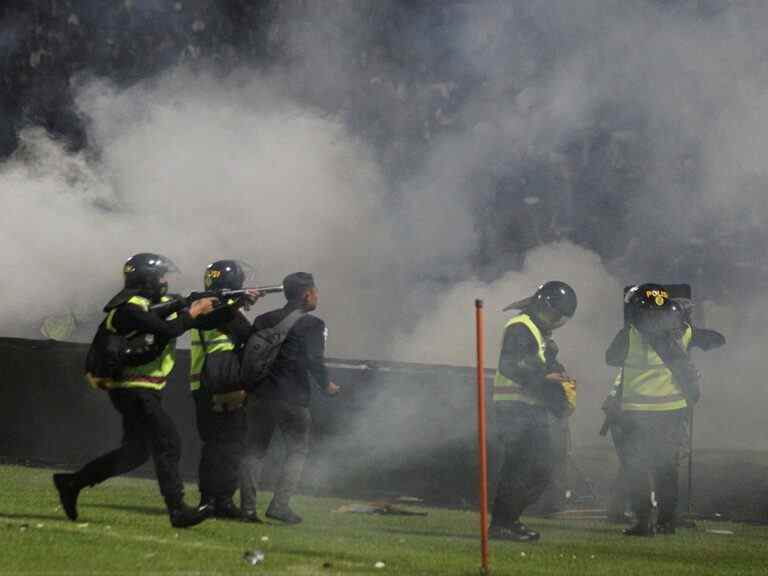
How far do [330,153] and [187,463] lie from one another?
7617 millimetres

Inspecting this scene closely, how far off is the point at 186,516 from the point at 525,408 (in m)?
2.09

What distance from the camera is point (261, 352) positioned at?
10.1m


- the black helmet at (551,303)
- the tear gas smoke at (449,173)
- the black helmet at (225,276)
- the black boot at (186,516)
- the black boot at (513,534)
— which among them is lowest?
the black boot at (513,534)

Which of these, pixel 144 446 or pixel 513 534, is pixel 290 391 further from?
pixel 513 534

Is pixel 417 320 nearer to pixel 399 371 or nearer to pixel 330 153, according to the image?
pixel 330 153

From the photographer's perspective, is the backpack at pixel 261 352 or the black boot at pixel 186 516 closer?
the black boot at pixel 186 516

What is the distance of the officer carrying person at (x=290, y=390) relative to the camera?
33.4 ft

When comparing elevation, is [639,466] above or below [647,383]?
below

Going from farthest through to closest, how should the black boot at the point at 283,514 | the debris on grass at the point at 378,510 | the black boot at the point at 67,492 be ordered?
the debris on grass at the point at 378,510, the black boot at the point at 283,514, the black boot at the point at 67,492

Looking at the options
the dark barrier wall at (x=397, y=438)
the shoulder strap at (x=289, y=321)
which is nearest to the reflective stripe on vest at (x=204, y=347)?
the shoulder strap at (x=289, y=321)

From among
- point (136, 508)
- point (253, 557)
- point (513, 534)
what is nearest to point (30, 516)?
point (136, 508)

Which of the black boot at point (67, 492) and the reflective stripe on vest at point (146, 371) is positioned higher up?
the reflective stripe on vest at point (146, 371)

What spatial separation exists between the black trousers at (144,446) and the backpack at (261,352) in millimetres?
850

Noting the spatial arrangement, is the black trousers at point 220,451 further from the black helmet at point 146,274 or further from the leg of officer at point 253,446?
the black helmet at point 146,274
